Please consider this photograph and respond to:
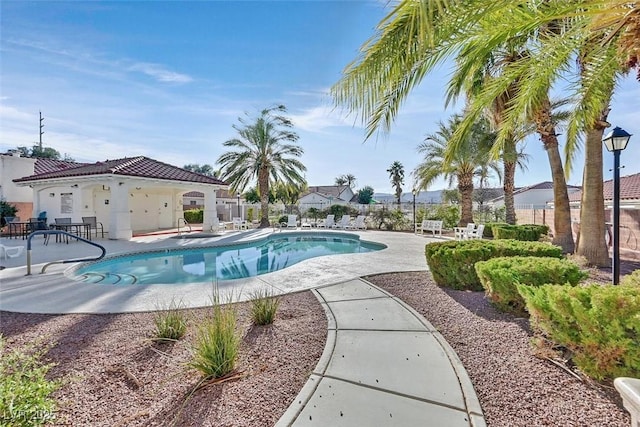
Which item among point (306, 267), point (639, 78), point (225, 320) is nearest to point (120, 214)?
point (306, 267)

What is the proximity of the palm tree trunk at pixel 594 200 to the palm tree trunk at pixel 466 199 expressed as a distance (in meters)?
11.1

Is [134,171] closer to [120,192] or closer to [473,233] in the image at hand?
[120,192]

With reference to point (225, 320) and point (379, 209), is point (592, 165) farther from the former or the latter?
point (379, 209)

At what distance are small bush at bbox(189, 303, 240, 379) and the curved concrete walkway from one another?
33.3 inches

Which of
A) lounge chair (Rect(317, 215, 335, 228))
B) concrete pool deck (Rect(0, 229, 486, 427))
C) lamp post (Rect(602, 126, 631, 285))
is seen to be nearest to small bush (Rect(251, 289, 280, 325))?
concrete pool deck (Rect(0, 229, 486, 427))

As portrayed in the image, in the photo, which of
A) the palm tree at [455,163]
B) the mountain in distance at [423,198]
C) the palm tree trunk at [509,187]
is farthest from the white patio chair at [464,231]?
the mountain in distance at [423,198]

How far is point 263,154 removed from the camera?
21.0 metres

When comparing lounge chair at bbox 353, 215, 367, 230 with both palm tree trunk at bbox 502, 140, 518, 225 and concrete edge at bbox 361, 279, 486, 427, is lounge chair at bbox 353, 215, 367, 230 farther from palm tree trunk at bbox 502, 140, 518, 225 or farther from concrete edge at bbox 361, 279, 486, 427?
concrete edge at bbox 361, 279, 486, 427

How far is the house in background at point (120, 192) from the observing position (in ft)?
48.5

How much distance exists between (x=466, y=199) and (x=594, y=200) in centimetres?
1144

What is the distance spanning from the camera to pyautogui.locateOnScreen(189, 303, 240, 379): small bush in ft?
10.2

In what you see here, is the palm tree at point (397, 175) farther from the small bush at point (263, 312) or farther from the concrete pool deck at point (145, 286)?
the small bush at point (263, 312)

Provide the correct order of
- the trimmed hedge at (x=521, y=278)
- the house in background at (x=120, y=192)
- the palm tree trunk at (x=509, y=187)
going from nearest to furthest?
the trimmed hedge at (x=521, y=278), the house in background at (x=120, y=192), the palm tree trunk at (x=509, y=187)

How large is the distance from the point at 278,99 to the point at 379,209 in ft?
33.4
